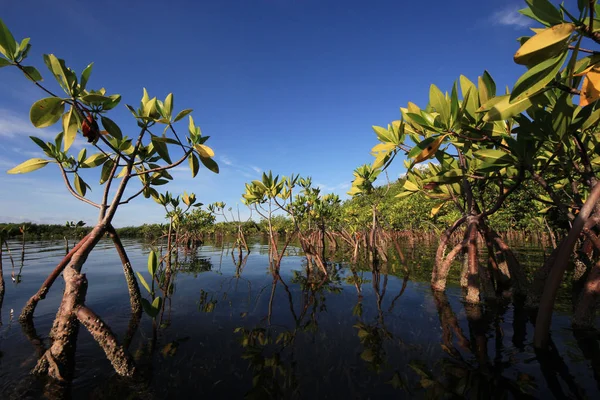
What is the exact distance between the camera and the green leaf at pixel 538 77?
1.21 meters

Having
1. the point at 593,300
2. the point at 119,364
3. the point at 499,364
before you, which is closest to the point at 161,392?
the point at 119,364

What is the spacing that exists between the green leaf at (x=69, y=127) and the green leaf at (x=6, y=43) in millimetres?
404

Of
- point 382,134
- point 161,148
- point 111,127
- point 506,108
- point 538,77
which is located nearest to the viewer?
point 538,77

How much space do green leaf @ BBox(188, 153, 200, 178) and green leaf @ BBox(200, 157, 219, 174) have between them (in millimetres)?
98

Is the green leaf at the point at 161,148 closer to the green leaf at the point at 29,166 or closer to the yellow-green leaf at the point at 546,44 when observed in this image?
the green leaf at the point at 29,166

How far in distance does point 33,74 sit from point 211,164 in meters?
1.32

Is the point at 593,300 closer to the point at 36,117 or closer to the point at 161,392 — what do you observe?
the point at 161,392

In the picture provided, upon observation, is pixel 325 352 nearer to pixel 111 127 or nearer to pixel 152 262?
pixel 152 262

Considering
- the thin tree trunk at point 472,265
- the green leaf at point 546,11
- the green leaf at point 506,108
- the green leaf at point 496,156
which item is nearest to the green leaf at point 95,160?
the green leaf at point 506,108

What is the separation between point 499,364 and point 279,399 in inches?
69.9

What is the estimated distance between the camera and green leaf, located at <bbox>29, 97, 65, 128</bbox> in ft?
5.28

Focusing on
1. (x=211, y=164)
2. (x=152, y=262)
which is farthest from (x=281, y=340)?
(x=211, y=164)

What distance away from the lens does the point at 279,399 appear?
1681 millimetres

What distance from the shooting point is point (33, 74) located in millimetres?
1690
